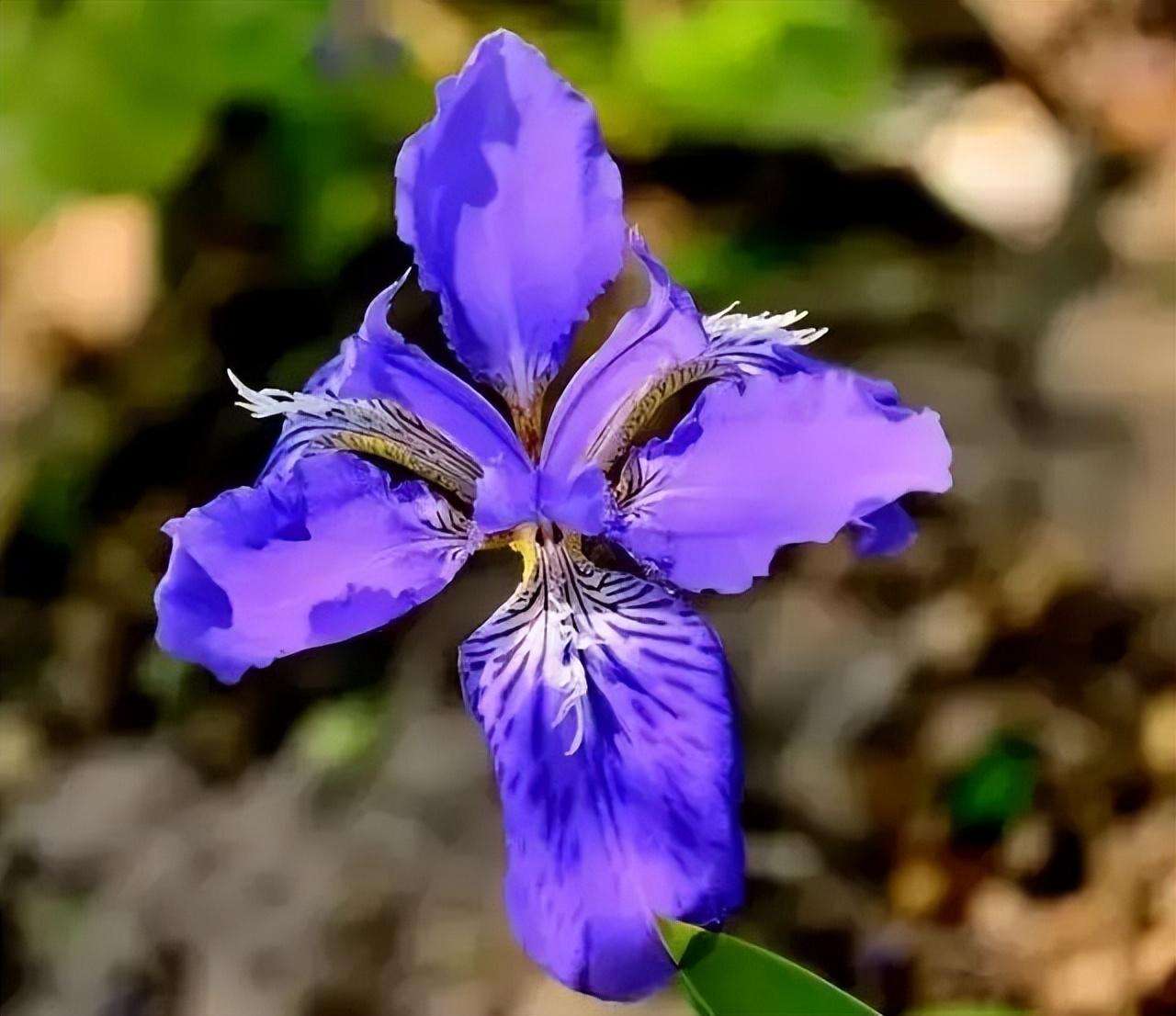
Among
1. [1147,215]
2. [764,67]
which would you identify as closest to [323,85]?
[764,67]

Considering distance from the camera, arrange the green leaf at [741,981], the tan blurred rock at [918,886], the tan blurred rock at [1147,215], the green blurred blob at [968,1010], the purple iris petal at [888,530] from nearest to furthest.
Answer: the green leaf at [741,981]
the purple iris petal at [888,530]
the green blurred blob at [968,1010]
the tan blurred rock at [918,886]
the tan blurred rock at [1147,215]

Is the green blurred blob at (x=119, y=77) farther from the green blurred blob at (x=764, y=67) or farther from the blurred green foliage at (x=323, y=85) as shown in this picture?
the green blurred blob at (x=764, y=67)

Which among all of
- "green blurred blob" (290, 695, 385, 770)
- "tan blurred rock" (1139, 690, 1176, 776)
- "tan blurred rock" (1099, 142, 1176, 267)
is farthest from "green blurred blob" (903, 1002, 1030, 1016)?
"tan blurred rock" (1099, 142, 1176, 267)

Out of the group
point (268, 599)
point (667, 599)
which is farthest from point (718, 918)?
point (268, 599)

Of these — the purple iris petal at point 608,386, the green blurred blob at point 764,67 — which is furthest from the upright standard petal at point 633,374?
the green blurred blob at point 764,67

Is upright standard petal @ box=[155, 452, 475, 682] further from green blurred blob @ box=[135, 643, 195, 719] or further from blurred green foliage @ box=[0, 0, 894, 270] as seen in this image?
blurred green foliage @ box=[0, 0, 894, 270]

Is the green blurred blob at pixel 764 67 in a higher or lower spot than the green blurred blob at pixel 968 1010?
higher
